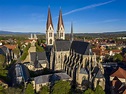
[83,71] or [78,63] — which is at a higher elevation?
[78,63]

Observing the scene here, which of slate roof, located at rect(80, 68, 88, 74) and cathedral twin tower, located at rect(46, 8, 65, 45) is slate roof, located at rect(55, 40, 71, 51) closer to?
slate roof, located at rect(80, 68, 88, 74)

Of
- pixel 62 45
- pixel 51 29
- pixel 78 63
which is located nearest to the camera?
pixel 78 63

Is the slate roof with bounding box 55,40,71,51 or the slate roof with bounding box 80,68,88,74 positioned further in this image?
the slate roof with bounding box 55,40,71,51

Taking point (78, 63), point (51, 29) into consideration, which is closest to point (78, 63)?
point (78, 63)

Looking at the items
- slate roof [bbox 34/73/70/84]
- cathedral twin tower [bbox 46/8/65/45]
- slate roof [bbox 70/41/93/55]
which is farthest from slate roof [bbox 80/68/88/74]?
cathedral twin tower [bbox 46/8/65/45]

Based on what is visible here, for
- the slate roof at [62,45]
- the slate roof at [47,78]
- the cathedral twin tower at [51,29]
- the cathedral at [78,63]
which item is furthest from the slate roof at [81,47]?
the cathedral twin tower at [51,29]

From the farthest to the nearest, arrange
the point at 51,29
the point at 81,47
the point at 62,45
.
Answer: the point at 51,29 < the point at 62,45 < the point at 81,47

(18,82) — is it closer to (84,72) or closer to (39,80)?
(39,80)

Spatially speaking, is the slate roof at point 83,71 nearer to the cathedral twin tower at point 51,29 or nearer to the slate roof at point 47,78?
the slate roof at point 47,78

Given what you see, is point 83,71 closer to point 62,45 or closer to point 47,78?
point 47,78
